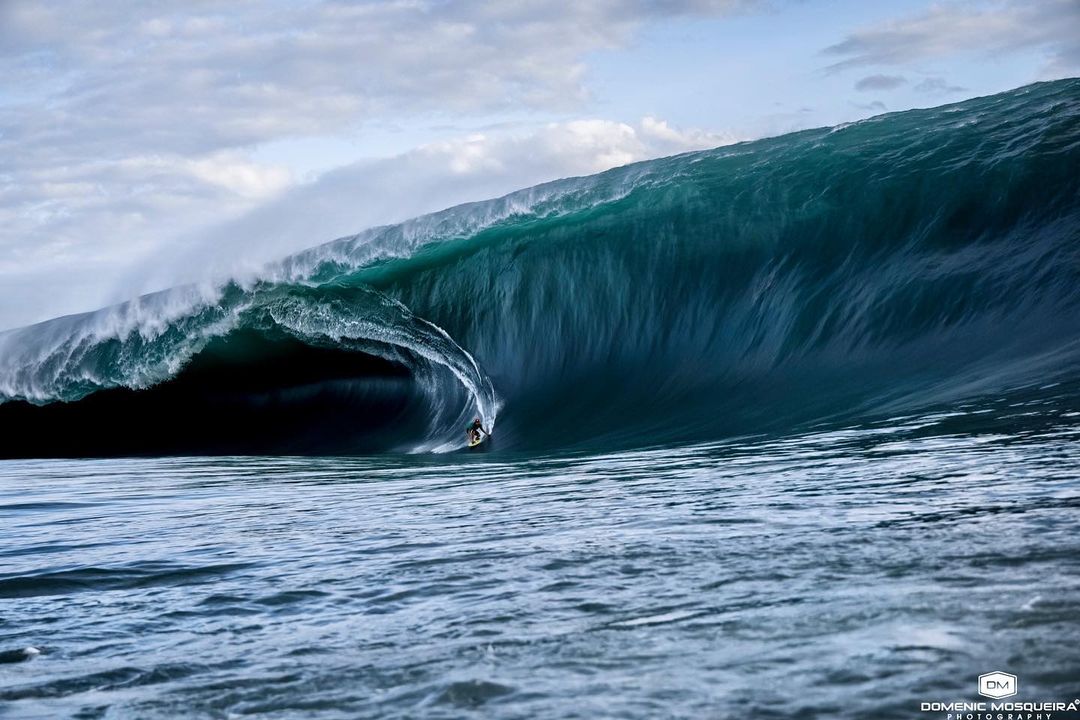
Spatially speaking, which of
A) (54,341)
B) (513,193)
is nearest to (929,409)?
(513,193)

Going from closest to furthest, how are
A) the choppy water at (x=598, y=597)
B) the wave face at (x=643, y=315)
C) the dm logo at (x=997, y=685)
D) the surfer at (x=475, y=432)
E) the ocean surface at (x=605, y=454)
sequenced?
the dm logo at (x=997, y=685)
the choppy water at (x=598, y=597)
the ocean surface at (x=605, y=454)
the wave face at (x=643, y=315)
the surfer at (x=475, y=432)

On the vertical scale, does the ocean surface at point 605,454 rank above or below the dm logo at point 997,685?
above

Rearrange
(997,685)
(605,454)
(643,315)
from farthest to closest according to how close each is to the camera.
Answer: (643,315), (605,454), (997,685)

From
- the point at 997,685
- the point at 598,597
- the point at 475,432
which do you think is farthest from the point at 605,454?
the point at 997,685


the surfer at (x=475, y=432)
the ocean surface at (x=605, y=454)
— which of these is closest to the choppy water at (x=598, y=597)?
the ocean surface at (x=605, y=454)

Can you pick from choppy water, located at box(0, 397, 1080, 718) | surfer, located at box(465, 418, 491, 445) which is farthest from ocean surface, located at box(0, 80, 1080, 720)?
surfer, located at box(465, 418, 491, 445)

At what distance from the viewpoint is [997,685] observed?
7.98ft

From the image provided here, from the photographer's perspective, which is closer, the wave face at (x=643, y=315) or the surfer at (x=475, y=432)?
the wave face at (x=643, y=315)

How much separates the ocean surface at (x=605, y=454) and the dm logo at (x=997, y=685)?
0.03m

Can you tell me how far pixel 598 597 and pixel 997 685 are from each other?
1.43 m

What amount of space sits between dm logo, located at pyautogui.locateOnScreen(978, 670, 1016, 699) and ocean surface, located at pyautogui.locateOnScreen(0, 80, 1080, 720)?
34 millimetres

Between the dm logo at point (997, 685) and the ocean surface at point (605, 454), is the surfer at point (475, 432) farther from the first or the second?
the dm logo at point (997, 685)

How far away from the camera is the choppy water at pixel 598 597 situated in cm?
267

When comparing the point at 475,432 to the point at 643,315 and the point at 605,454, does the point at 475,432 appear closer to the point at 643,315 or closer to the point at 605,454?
the point at 643,315
